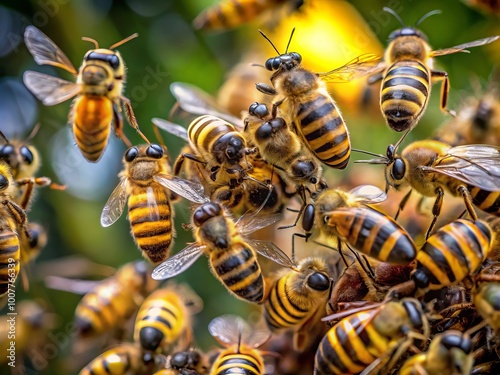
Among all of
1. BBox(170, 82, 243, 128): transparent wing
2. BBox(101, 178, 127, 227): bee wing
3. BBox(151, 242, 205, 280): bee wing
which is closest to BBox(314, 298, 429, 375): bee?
BBox(151, 242, 205, 280): bee wing

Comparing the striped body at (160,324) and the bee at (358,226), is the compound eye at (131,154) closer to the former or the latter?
the striped body at (160,324)

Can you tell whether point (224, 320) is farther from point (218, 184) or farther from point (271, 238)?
point (218, 184)

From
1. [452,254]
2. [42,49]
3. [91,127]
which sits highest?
[42,49]

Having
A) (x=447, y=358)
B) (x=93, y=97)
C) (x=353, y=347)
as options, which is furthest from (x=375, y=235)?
(x=93, y=97)

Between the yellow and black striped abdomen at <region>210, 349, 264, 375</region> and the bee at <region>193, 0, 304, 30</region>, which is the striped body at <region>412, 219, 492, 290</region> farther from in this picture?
the bee at <region>193, 0, 304, 30</region>

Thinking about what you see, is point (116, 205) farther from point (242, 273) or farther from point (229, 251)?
point (242, 273)

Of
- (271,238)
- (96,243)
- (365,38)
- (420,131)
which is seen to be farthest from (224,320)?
(365,38)
